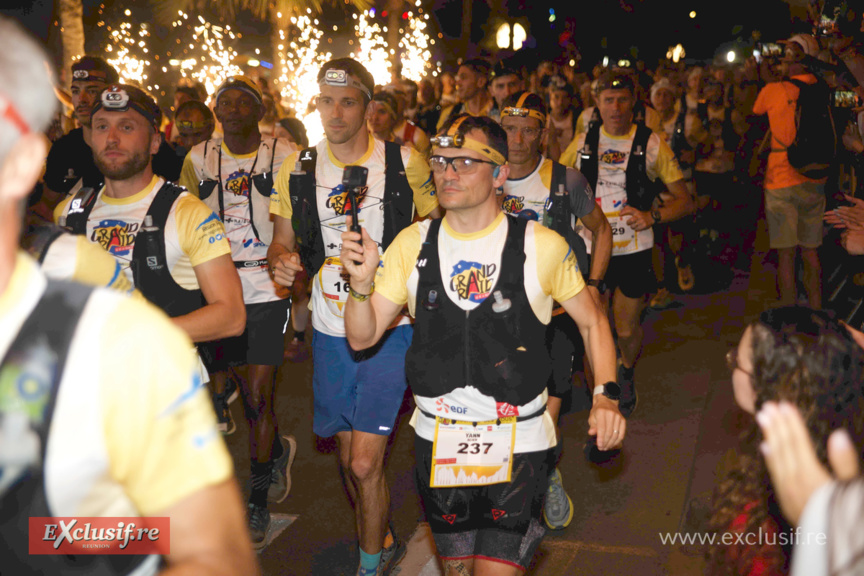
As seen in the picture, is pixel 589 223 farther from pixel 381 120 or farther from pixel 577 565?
pixel 381 120

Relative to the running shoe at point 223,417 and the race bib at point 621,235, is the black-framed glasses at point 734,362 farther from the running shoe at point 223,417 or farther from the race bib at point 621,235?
the running shoe at point 223,417

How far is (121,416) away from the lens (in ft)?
4.39

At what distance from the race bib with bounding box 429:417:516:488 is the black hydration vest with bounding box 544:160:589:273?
193 cm

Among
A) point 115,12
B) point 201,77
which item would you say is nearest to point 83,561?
point 201,77

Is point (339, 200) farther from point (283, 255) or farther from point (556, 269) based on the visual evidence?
point (556, 269)

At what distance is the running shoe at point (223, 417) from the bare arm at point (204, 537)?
4.99m

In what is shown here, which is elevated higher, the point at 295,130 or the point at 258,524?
the point at 295,130

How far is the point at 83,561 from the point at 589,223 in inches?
167

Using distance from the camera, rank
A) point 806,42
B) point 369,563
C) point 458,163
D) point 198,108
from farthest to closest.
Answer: point 806,42 → point 198,108 → point 369,563 → point 458,163

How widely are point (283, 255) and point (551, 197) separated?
74.8 inches

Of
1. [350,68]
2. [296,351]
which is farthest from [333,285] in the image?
[296,351]

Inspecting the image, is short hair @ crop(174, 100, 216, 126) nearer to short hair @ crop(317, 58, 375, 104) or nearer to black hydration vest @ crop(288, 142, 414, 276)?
short hair @ crop(317, 58, 375, 104)

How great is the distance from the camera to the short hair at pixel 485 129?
3.43 m

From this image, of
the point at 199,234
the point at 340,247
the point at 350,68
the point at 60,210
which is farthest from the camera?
the point at 350,68
